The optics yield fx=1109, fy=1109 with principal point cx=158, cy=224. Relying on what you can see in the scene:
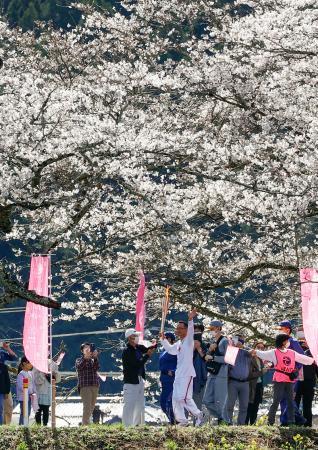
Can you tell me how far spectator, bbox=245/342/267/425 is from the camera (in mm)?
14867

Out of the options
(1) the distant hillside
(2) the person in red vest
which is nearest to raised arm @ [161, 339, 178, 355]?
(2) the person in red vest

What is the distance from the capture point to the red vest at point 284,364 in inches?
528

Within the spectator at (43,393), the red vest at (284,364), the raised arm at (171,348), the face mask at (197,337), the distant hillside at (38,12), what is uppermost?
the distant hillside at (38,12)

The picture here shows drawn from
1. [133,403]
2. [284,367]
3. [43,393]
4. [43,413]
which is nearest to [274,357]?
[284,367]

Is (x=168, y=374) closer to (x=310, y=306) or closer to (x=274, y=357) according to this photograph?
(x=274, y=357)

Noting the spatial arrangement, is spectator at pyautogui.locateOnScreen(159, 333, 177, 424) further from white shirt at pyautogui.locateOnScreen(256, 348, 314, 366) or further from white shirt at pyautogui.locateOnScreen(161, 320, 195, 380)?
white shirt at pyautogui.locateOnScreen(256, 348, 314, 366)

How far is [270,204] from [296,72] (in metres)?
1.67

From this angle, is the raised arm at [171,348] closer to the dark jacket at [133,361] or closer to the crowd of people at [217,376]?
the crowd of people at [217,376]

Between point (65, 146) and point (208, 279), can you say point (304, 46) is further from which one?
point (208, 279)

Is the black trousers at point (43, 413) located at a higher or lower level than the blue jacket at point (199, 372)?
lower

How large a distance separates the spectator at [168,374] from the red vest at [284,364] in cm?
166

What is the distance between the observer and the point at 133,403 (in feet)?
46.3

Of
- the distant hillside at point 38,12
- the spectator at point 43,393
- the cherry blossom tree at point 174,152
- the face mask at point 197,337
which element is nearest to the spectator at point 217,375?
the face mask at point 197,337

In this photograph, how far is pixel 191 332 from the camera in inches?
534
